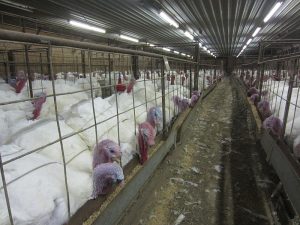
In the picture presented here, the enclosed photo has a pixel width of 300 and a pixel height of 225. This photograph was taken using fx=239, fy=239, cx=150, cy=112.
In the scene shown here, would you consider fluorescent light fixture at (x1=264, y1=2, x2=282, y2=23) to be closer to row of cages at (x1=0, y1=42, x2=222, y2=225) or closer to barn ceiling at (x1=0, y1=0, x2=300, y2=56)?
barn ceiling at (x1=0, y1=0, x2=300, y2=56)

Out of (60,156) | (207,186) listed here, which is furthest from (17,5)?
(207,186)

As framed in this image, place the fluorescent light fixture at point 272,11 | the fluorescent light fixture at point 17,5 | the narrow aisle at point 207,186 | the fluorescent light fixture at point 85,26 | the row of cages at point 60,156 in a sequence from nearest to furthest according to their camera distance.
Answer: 1. the row of cages at point 60,156
2. the narrow aisle at point 207,186
3. the fluorescent light fixture at point 17,5
4. the fluorescent light fixture at point 272,11
5. the fluorescent light fixture at point 85,26

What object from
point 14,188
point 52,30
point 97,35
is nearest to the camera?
point 14,188

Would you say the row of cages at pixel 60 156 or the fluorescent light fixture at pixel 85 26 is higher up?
the fluorescent light fixture at pixel 85 26

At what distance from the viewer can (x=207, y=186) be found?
105 inches

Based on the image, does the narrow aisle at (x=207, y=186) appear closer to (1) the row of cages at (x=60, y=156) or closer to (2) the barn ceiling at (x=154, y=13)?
(1) the row of cages at (x=60, y=156)

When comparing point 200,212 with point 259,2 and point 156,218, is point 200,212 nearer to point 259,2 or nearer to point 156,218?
point 156,218

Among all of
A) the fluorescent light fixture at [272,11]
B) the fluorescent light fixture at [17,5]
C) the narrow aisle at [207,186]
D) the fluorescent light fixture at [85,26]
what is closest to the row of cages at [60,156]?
the narrow aisle at [207,186]

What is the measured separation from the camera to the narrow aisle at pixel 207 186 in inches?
84.0

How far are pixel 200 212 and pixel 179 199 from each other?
0.86 feet

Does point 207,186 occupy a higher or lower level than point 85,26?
lower

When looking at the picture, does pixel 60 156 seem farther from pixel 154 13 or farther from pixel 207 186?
pixel 154 13

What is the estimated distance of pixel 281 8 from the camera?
7.97 metres

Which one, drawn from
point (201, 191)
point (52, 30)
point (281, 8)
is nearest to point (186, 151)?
point (201, 191)
